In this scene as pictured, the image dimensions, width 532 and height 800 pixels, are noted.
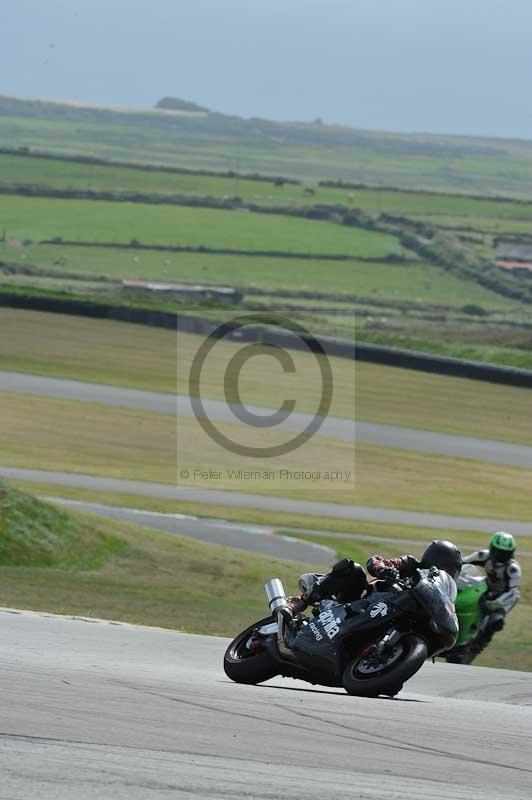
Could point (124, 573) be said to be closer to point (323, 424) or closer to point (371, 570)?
point (371, 570)

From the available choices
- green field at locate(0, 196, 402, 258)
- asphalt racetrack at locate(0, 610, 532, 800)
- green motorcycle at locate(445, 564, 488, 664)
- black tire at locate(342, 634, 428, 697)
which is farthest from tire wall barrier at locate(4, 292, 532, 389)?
green field at locate(0, 196, 402, 258)

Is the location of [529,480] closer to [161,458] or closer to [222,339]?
[161,458]

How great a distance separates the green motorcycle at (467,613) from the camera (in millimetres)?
13852

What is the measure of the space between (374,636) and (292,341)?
139ft

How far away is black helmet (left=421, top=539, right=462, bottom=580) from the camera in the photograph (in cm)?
910

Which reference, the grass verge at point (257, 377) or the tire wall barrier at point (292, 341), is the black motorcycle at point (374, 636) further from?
the tire wall barrier at point (292, 341)

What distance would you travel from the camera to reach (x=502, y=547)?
45.9 ft

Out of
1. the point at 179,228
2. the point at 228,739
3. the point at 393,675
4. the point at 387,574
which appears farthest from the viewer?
the point at 179,228

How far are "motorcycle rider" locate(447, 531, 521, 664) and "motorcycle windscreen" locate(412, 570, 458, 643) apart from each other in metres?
5.36

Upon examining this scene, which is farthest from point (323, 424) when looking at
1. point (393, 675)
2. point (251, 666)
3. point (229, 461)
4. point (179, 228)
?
point (179, 228)

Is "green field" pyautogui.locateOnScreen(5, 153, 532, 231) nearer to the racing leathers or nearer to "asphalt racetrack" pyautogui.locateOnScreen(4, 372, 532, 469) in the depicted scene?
"asphalt racetrack" pyautogui.locateOnScreen(4, 372, 532, 469)

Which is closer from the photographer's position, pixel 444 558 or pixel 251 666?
pixel 444 558

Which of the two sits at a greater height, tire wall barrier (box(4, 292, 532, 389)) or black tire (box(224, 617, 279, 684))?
black tire (box(224, 617, 279, 684))

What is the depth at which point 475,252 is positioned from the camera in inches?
4478
